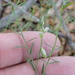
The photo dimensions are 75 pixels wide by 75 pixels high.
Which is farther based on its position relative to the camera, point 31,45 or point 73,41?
point 73,41

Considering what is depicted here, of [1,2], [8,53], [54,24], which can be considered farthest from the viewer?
[54,24]

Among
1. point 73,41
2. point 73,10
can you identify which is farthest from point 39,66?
point 73,10

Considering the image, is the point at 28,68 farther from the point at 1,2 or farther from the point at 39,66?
the point at 1,2

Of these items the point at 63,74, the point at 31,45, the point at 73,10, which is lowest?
the point at 63,74

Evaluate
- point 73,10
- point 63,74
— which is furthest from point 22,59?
point 73,10

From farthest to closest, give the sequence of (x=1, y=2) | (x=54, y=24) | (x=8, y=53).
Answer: (x=54, y=24) → (x=1, y=2) → (x=8, y=53)

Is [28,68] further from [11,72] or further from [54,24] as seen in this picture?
[54,24]

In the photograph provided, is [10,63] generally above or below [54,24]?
below

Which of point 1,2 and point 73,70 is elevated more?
point 1,2

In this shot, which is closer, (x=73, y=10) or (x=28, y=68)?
(x=28, y=68)
